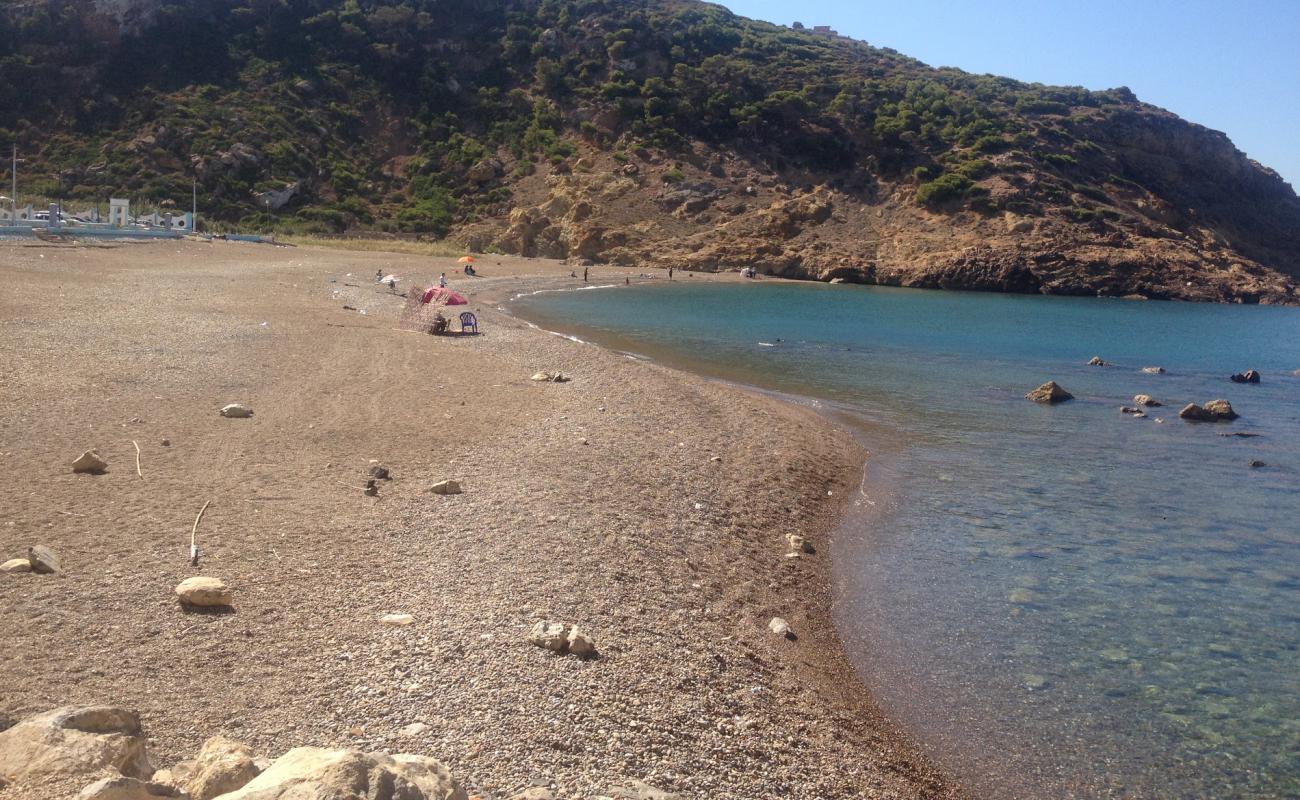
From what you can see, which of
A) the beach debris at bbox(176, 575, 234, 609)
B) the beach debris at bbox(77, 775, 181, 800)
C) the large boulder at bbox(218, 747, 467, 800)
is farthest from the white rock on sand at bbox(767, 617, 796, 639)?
the beach debris at bbox(77, 775, 181, 800)

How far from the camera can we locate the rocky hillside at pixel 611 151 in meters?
62.8

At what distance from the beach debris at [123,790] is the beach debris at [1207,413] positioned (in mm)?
19537

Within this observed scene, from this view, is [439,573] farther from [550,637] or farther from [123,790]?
[123,790]

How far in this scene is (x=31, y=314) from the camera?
17469mm

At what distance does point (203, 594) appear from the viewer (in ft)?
18.6

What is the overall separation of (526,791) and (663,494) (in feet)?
19.4

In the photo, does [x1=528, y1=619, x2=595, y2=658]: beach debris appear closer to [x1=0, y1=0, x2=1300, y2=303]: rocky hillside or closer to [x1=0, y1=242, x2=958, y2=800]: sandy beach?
[x1=0, y1=242, x2=958, y2=800]: sandy beach

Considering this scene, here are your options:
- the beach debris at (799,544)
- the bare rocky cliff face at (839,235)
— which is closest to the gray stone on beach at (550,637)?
the beach debris at (799,544)

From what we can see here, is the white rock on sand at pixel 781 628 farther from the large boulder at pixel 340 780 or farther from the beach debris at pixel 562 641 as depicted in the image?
the large boulder at pixel 340 780

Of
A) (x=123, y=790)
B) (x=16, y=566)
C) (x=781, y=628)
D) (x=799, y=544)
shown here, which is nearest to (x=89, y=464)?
(x=16, y=566)

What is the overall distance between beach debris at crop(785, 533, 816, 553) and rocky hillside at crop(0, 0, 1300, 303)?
177 ft

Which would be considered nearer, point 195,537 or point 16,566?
point 16,566

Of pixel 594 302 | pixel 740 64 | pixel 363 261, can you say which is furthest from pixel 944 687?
pixel 740 64

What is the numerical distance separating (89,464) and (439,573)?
12.3ft
